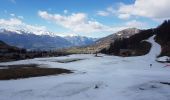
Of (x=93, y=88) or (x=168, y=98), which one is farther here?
(x=93, y=88)

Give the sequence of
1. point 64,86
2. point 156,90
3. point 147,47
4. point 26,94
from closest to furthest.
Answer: point 26,94
point 156,90
point 64,86
point 147,47

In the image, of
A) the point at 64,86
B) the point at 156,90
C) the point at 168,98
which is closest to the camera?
the point at 168,98

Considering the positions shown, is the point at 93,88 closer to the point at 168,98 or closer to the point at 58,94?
the point at 58,94

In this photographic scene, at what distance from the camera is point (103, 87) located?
45.1m

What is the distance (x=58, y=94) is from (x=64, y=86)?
6763 millimetres

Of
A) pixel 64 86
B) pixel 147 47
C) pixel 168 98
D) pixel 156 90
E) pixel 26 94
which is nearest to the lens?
pixel 168 98

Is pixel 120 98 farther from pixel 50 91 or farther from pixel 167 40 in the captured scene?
pixel 167 40

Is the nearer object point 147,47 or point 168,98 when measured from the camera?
point 168,98

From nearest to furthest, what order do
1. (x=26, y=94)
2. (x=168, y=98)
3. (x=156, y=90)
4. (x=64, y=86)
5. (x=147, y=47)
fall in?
(x=168, y=98) < (x=26, y=94) < (x=156, y=90) < (x=64, y=86) < (x=147, y=47)

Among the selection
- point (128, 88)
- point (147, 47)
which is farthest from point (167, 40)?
point (128, 88)

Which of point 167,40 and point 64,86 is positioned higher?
point 167,40

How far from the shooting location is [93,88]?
4409 centimetres

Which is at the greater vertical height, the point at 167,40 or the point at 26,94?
the point at 167,40

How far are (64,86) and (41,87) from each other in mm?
3769
